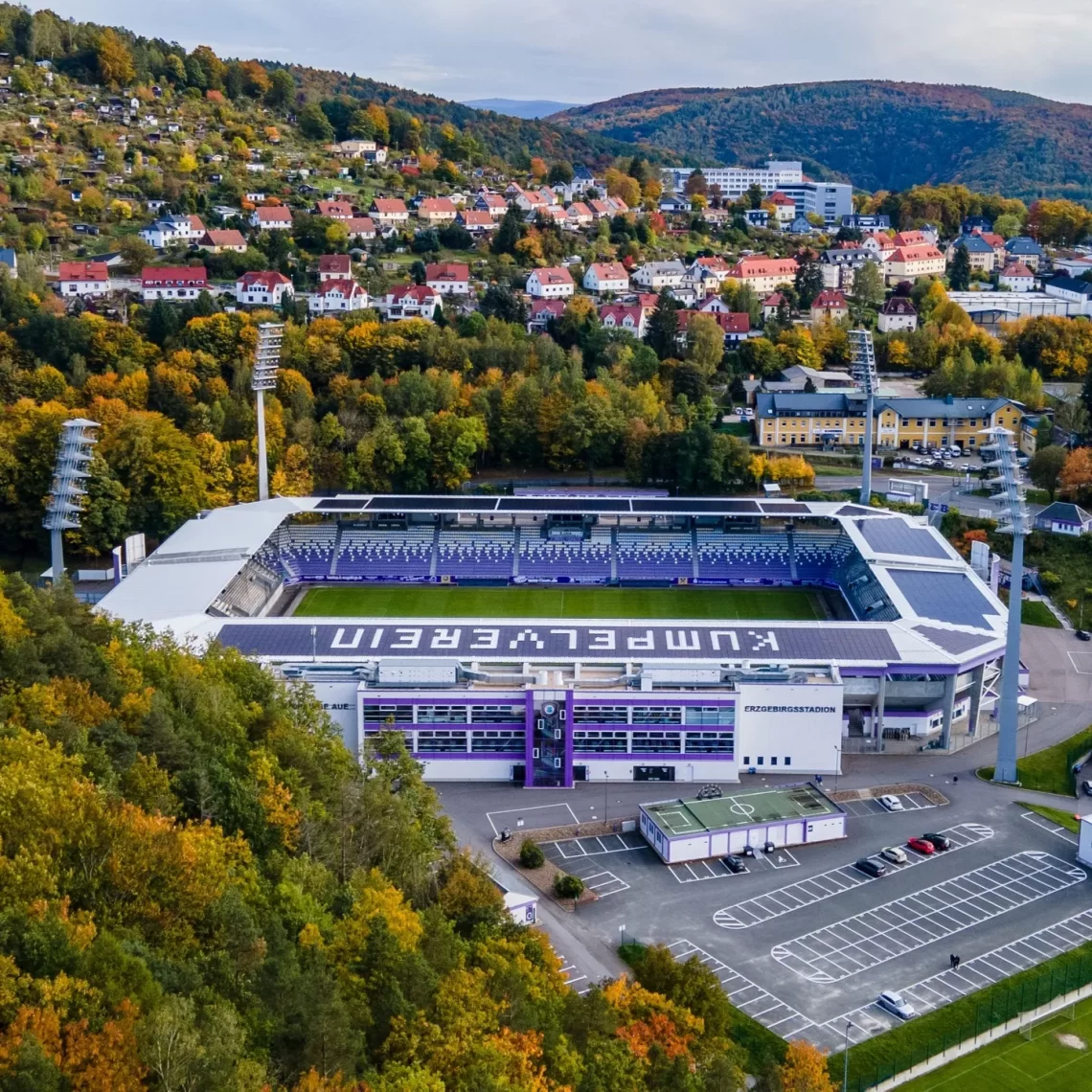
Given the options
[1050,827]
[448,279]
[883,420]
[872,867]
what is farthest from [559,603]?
[448,279]

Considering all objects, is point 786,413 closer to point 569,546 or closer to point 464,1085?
point 569,546

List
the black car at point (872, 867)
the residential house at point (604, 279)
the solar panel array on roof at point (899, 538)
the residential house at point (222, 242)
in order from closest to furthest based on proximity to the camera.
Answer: the black car at point (872, 867)
the solar panel array on roof at point (899, 538)
the residential house at point (222, 242)
the residential house at point (604, 279)

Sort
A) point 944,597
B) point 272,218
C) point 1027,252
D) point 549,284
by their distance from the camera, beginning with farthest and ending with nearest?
1. point 1027,252
2. point 272,218
3. point 549,284
4. point 944,597

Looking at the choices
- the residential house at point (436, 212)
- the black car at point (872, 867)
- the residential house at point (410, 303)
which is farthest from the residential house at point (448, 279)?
the black car at point (872, 867)

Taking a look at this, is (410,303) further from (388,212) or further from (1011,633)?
(1011,633)

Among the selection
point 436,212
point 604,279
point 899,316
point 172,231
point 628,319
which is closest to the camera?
point 628,319

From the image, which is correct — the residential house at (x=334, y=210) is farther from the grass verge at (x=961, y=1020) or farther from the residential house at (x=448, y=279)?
the grass verge at (x=961, y=1020)
